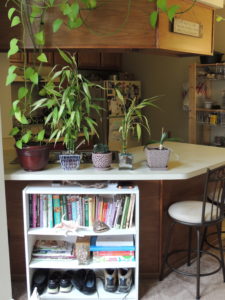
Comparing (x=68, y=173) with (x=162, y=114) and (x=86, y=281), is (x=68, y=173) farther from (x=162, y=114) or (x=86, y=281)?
(x=162, y=114)

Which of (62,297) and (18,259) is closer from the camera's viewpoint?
(62,297)

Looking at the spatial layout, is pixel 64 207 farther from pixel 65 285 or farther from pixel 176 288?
pixel 176 288

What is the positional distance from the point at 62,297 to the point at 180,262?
38.8 inches

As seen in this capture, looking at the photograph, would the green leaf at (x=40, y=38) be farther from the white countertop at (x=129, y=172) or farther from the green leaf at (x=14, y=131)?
the white countertop at (x=129, y=172)

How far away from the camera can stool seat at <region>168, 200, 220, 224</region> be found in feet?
7.28

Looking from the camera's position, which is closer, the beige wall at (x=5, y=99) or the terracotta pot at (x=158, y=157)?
the terracotta pot at (x=158, y=157)

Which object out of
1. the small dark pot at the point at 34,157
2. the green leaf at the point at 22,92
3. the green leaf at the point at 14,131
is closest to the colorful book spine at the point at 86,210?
the small dark pot at the point at 34,157

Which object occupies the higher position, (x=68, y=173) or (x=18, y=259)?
(x=68, y=173)

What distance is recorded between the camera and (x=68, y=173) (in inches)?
84.4

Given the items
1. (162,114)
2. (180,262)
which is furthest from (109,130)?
(180,262)

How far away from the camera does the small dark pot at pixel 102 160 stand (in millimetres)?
2193

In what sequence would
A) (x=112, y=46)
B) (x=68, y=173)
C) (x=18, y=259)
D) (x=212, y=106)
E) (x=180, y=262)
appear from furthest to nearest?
(x=212, y=106), (x=180, y=262), (x=18, y=259), (x=112, y=46), (x=68, y=173)

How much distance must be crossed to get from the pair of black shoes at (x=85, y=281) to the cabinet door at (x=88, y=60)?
10.7ft

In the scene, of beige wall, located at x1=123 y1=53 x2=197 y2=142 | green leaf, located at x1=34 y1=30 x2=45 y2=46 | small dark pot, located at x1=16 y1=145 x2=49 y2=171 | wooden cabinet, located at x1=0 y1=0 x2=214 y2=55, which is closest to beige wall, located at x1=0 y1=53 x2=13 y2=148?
wooden cabinet, located at x1=0 y1=0 x2=214 y2=55
